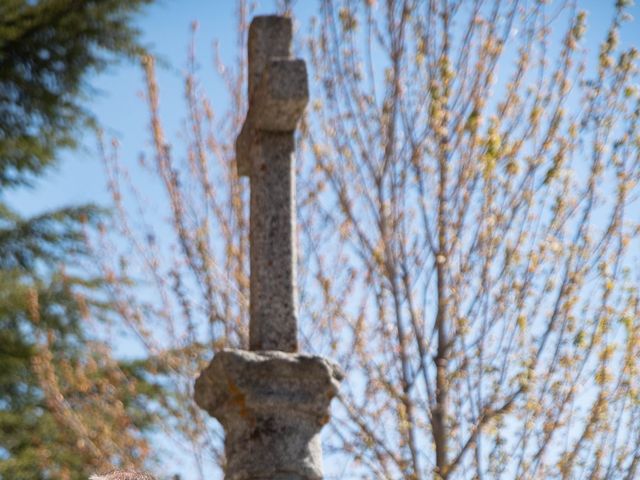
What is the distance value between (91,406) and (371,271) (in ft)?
15.5

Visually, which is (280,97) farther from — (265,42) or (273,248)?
(273,248)

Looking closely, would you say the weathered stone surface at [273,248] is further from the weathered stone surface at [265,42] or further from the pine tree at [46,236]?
the pine tree at [46,236]

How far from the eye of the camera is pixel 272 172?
3.74m

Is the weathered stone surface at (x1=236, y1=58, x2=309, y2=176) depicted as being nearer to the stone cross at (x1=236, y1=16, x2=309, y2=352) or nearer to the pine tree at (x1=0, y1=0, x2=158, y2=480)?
the stone cross at (x1=236, y1=16, x2=309, y2=352)

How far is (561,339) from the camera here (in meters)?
4.71

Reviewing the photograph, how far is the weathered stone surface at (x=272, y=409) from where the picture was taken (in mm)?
3254

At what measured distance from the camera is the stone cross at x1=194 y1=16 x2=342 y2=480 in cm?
327

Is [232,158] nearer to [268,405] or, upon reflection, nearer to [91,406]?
[268,405]

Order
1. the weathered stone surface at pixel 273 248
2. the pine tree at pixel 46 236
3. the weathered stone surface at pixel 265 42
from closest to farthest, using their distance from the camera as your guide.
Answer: the weathered stone surface at pixel 273 248
the weathered stone surface at pixel 265 42
the pine tree at pixel 46 236

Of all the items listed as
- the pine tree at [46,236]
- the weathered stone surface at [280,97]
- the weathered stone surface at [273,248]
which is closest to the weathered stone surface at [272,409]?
the weathered stone surface at [273,248]

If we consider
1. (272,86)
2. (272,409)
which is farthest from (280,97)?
(272,409)

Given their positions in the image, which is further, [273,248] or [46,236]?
[46,236]

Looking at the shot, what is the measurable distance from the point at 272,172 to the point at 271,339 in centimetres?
64

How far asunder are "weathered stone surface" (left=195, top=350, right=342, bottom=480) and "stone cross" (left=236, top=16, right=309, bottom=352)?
0.18 metres
